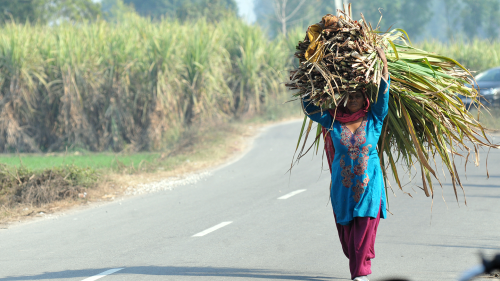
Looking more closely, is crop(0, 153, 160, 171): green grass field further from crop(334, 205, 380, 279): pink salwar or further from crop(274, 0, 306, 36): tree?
→ crop(274, 0, 306, 36): tree

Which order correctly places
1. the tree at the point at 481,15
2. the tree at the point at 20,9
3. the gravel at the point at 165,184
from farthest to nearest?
1. the tree at the point at 481,15
2. the tree at the point at 20,9
3. the gravel at the point at 165,184

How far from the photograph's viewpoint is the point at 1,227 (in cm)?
746

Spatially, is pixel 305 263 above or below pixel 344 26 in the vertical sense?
below

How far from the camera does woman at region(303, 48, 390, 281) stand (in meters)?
4.50

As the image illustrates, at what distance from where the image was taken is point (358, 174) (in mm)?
4543

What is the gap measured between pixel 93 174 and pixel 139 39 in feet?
28.6

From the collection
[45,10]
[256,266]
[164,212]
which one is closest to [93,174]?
[164,212]

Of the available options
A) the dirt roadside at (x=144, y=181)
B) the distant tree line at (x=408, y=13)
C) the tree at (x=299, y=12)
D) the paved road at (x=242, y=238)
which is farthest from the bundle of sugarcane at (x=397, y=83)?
the distant tree line at (x=408, y=13)

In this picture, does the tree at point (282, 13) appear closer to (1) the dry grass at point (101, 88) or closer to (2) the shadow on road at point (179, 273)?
(1) the dry grass at point (101, 88)

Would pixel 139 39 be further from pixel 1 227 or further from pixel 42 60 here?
pixel 1 227

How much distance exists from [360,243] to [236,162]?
8.46 meters

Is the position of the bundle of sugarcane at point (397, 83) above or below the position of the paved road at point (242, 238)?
above

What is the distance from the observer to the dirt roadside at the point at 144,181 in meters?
8.21

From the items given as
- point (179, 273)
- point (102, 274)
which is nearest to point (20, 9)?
point (102, 274)
